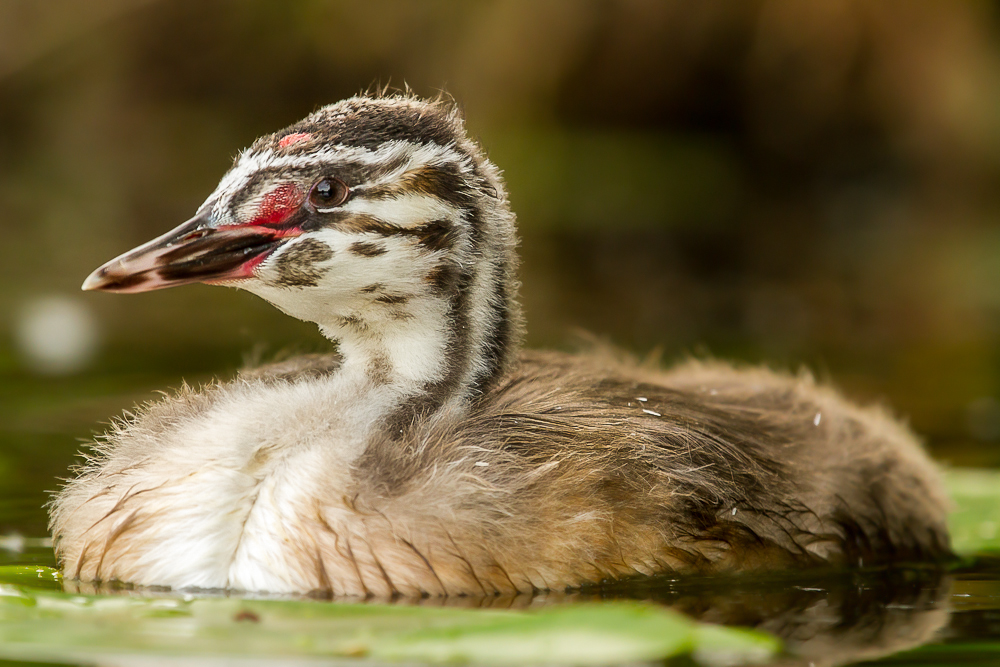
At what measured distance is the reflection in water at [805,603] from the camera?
4328mm

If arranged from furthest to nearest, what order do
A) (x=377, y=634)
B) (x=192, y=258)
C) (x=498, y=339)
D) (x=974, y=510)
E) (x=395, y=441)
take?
(x=974, y=510)
(x=498, y=339)
(x=192, y=258)
(x=395, y=441)
(x=377, y=634)

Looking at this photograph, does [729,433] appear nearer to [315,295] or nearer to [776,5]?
[315,295]

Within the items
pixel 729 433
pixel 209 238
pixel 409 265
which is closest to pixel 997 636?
pixel 729 433

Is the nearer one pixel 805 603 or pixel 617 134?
pixel 805 603

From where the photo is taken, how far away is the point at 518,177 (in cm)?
2014

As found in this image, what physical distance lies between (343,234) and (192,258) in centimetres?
57

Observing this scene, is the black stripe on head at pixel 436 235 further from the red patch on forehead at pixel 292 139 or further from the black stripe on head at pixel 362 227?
the red patch on forehead at pixel 292 139

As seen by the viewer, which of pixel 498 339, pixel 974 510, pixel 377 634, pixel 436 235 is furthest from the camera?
pixel 974 510

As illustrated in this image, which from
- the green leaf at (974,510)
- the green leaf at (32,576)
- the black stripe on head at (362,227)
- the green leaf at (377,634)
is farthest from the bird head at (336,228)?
the green leaf at (974,510)

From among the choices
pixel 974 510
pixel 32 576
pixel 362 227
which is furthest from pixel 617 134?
pixel 32 576

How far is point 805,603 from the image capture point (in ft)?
16.2

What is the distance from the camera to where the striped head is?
16.4 feet

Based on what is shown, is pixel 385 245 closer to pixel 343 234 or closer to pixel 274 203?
pixel 343 234

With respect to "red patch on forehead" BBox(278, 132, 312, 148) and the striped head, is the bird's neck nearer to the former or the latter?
the striped head
